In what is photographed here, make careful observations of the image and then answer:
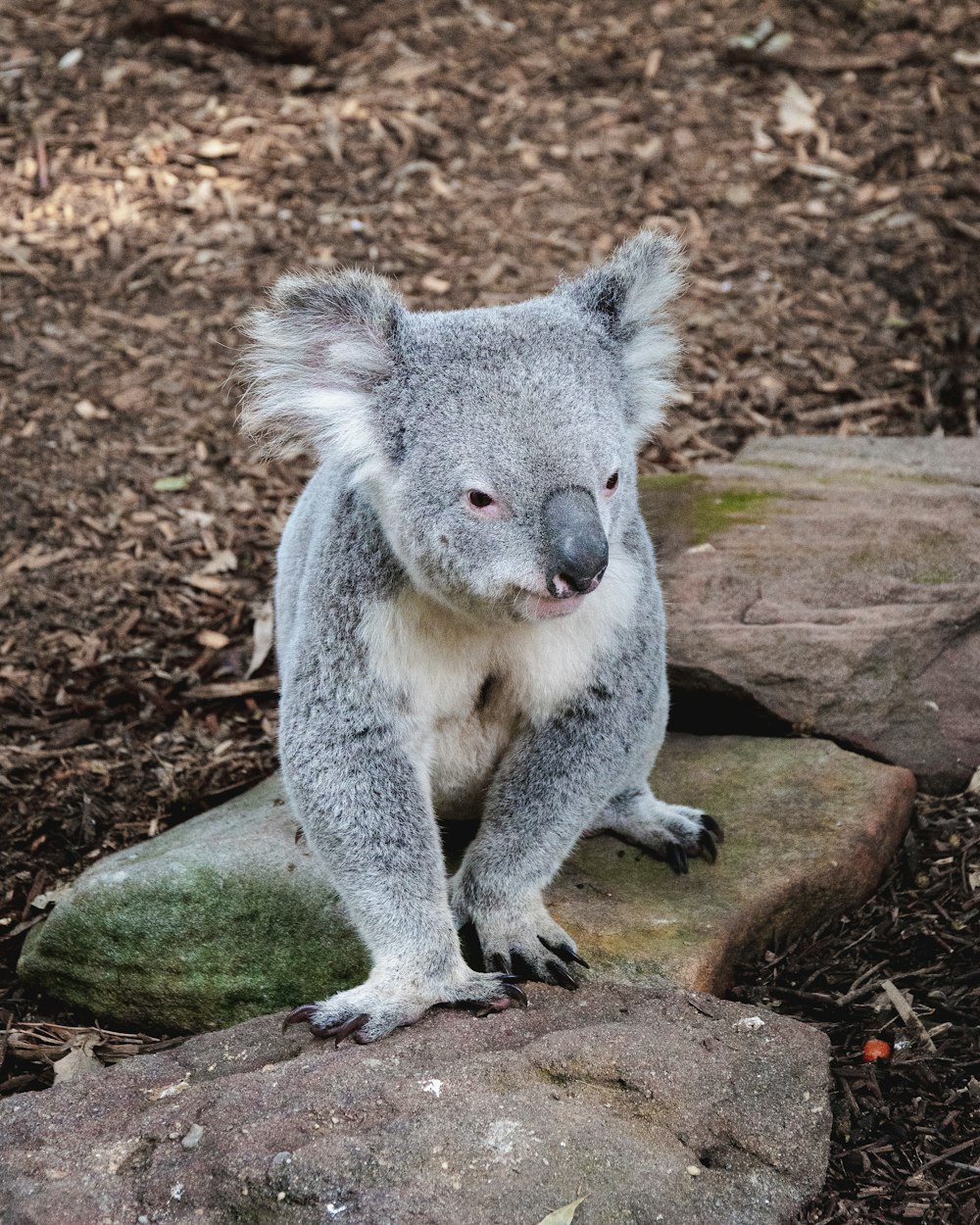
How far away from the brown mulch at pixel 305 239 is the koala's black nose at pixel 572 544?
2.65 metres

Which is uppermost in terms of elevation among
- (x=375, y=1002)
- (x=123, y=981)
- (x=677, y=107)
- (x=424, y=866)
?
(x=677, y=107)

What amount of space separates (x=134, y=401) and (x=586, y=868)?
405 cm

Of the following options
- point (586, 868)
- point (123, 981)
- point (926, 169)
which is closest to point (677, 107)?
point (926, 169)

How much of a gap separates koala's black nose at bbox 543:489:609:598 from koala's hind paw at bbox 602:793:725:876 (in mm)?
1373

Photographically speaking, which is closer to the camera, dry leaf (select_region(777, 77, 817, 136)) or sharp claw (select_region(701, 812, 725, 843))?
sharp claw (select_region(701, 812, 725, 843))

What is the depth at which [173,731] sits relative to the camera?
569 cm

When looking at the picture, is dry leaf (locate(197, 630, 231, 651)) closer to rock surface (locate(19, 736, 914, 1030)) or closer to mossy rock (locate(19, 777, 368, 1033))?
rock surface (locate(19, 736, 914, 1030))

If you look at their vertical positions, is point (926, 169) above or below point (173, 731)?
above

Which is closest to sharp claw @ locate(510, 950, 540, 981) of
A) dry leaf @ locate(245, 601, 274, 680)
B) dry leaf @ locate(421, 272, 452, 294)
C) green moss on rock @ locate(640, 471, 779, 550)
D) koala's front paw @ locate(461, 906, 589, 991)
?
koala's front paw @ locate(461, 906, 589, 991)

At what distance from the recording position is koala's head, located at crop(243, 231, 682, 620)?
3178 mm

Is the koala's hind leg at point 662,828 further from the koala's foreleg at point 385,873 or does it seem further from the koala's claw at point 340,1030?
the koala's claw at point 340,1030

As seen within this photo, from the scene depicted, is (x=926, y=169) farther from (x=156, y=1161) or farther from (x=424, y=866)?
(x=156, y=1161)

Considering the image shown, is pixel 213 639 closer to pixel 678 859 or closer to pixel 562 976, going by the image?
pixel 678 859

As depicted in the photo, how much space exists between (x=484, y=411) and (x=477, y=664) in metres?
0.72
